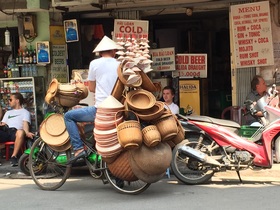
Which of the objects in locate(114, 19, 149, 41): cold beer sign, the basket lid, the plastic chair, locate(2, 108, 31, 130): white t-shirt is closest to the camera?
the basket lid

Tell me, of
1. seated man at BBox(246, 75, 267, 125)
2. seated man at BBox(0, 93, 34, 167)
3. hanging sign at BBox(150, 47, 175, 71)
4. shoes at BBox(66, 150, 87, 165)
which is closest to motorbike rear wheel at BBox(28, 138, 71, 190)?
shoes at BBox(66, 150, 87, 165)

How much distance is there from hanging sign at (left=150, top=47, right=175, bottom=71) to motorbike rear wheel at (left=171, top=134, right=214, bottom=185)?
3.69 meters

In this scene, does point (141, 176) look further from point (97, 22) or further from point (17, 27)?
point (17, 27)

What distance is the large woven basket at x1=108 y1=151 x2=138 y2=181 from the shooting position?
5.90m

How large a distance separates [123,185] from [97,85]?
1.47 meters

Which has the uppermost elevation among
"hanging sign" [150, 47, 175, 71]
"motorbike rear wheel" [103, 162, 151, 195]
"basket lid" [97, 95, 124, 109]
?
"hanging sign" [150, 47, 175, 71]

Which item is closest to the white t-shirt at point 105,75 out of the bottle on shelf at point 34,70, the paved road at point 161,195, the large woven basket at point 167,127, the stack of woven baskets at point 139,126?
the stack of woven baskets at point 139,126

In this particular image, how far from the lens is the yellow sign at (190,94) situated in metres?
10.1

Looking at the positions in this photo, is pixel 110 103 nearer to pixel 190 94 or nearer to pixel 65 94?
pixel 65 94

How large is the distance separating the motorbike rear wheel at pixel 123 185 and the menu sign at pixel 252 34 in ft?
13.6

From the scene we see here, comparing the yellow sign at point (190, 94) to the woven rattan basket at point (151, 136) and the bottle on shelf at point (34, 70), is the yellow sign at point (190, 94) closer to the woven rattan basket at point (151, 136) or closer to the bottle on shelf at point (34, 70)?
the bottle on shelf at point (34, 70)

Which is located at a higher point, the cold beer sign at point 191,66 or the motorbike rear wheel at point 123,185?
the cold beer sign at point 191,66

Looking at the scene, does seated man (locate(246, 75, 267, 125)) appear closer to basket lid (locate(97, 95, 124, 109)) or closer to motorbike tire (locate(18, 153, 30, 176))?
basket lid (locate(97, 95, 124, 109))

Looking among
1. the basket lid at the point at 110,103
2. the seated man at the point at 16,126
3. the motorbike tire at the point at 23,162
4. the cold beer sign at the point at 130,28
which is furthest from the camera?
the cold beer sign at the point at 130,28
